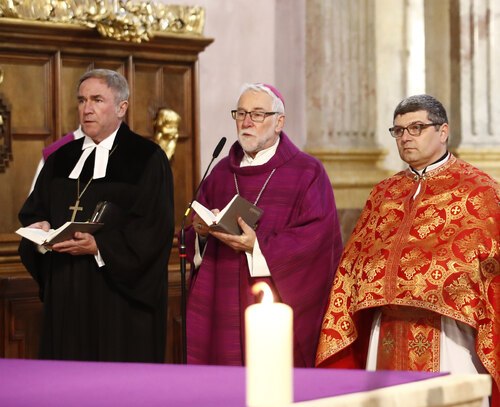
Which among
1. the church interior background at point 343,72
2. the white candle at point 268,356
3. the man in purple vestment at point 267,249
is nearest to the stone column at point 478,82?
the church interior background at point 343,72

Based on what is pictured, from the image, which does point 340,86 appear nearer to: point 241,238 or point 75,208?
point 75,208

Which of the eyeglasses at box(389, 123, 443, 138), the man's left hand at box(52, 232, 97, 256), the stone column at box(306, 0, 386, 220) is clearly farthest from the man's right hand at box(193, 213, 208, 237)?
the stone column at box(306, 0, 386, 220)

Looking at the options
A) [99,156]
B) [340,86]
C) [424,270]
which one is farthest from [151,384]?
[340,86]

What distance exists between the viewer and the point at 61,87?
7648 mm

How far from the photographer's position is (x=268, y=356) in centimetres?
173

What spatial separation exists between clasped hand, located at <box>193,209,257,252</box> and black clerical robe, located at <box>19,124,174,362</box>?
451 millimetres

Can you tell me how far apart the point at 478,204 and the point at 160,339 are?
5.99ft

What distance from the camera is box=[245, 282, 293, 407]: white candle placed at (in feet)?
5.67

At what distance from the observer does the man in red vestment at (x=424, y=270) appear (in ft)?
15.5

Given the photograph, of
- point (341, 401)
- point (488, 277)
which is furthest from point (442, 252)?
point (341, 401)

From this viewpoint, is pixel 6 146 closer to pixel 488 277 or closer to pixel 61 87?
pixel 61 87

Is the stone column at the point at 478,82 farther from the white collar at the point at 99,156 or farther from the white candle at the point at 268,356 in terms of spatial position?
the white candle at the point at 268,356

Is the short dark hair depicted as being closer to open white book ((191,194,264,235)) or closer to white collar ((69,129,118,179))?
open white book ((191,194,264,235))

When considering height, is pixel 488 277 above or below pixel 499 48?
below
